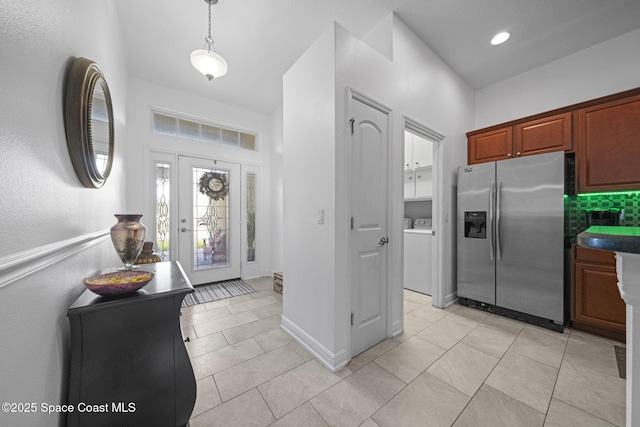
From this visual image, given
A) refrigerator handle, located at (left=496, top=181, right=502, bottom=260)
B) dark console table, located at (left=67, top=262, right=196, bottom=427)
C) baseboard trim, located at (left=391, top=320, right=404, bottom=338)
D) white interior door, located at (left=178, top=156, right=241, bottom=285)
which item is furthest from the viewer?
white interior door, located at (left=178, top=156, right=241, bottom=285)

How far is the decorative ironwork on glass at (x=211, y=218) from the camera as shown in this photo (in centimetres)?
376

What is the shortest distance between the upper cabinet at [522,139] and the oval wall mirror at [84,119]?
3.91 m

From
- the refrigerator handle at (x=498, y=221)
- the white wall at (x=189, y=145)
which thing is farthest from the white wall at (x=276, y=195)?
the refrigerator handle at (x=498, y=221)

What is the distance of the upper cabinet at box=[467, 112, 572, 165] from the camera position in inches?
99.4

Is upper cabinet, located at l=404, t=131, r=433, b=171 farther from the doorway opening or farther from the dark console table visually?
the dark console table

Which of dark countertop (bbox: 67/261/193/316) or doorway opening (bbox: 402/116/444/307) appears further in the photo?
doorway opening (bbox: 402/116/444/307)

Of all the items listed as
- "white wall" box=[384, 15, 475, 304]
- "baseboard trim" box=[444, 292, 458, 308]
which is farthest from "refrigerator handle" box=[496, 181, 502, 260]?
"baseboard trim" box=[444, 292, 458, 308]

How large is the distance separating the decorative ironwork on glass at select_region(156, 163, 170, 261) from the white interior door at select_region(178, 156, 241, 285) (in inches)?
6.7

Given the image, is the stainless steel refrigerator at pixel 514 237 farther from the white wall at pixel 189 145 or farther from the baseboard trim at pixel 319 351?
the white wall at pixel 189 145

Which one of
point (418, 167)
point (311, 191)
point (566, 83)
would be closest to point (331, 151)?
point (311, 191)

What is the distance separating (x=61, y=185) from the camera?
0.94m

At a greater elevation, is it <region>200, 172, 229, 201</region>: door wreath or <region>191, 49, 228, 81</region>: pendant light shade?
<region>191, 49, 228, 81</region>: pendant light shade

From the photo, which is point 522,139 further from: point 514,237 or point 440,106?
point 514,237

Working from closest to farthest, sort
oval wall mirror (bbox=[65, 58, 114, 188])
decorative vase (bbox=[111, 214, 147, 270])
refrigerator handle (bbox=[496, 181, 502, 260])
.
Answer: oval wall mirror (bbox=[65, 58, 114, 188]), decorative vase (bbox=[111, 214, 147, 270]), refrigerator handle (bbox=[496, 181, 502, 260])
